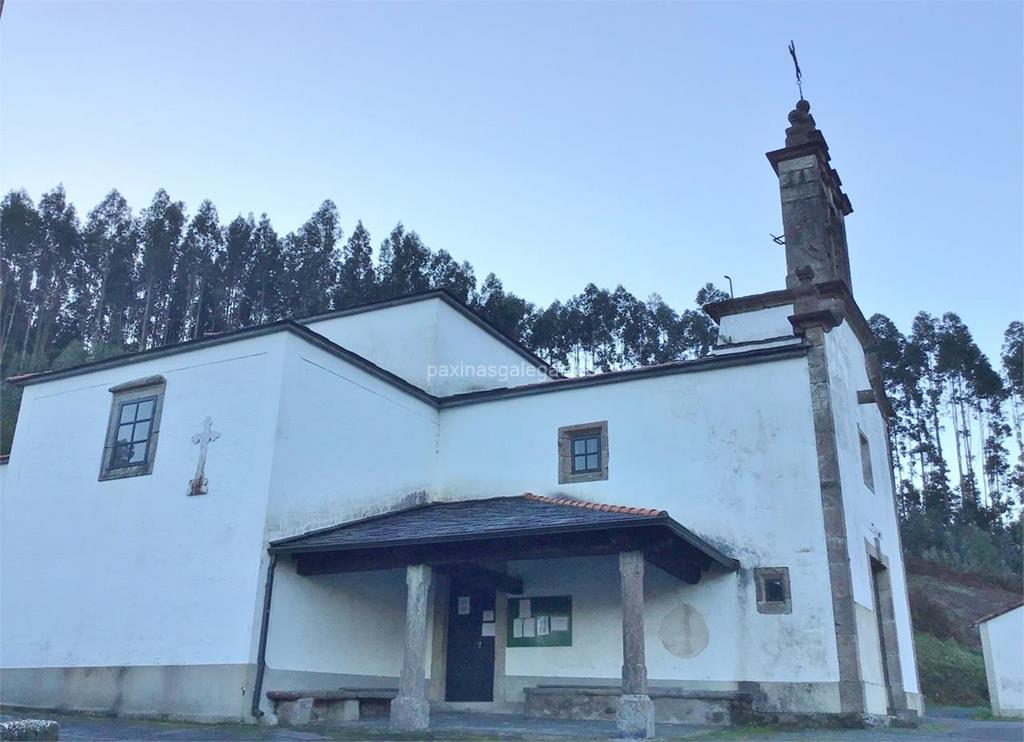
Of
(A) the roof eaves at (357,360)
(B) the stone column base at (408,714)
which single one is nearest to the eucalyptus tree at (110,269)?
(A) the roof eaves at (357,360)

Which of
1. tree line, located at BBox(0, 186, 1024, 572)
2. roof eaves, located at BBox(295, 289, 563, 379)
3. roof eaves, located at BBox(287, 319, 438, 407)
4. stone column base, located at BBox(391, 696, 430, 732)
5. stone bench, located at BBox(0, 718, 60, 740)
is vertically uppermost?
tree line, located at BBox(0, 186, 1024, 572)

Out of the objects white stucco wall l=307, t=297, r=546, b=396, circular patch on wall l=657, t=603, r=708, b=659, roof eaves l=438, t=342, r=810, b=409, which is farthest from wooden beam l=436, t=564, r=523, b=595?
white stucco wall l=307, t=297, r=546, b=396

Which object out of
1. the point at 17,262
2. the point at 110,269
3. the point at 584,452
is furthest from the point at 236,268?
the point at 584,452

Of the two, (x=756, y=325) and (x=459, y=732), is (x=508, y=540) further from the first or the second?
(x=756, y=325)

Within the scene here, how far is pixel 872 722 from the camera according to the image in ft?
35.3

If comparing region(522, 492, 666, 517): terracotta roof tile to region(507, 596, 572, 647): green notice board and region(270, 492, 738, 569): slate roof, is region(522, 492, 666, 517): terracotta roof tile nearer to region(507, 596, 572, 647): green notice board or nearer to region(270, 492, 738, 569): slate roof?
region(270, 492, 738, 569): slate roof

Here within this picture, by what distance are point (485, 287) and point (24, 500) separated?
102 ft

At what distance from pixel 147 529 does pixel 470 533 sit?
5.22 m

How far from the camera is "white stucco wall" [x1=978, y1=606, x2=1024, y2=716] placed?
1903cm

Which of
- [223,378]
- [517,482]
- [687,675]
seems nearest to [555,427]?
[517,482]

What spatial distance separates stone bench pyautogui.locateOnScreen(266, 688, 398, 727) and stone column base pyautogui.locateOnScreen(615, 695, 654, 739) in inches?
161

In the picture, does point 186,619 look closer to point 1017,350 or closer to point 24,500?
point 24,500

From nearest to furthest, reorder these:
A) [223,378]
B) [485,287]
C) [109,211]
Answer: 1. [223,378]
2. [485,287]
3. [109,211]

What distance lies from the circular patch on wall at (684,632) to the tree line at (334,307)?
29.0 meters
